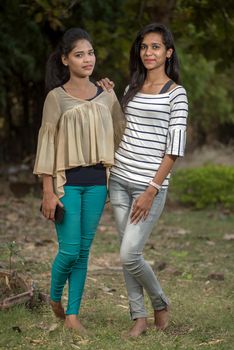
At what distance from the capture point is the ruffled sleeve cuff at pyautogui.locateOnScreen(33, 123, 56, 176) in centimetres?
482

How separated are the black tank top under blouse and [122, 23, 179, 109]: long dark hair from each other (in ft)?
1.02

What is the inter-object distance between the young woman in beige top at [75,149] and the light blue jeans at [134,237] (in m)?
0.11

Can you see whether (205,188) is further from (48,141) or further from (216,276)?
(48,141)

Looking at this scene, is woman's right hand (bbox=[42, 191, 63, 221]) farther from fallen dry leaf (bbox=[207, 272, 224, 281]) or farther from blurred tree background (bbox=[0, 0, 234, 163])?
blurred tree background (bbox=[0, 0, 234, 163])

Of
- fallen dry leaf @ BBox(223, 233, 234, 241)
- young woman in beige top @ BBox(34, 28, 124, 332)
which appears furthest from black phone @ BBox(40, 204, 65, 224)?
fallen dry leaf @ BBox(223, 233, 234, 241)

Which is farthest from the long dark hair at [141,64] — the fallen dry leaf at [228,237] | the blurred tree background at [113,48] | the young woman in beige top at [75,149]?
the fallen dry leaf at [228,237]

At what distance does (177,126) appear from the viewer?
479 centimetres

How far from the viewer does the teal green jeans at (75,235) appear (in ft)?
15.9

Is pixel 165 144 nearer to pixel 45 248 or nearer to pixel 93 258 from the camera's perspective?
pixel 93 258

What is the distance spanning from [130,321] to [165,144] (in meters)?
1.47

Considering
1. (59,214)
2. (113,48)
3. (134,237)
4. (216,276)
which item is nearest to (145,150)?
(134,237)

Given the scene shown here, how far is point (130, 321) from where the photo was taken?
5.59 m

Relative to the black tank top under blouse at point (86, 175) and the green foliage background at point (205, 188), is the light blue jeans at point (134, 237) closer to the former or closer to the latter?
the black tank top under blouse at point (86, 175)

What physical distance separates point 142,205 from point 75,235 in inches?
18.5
